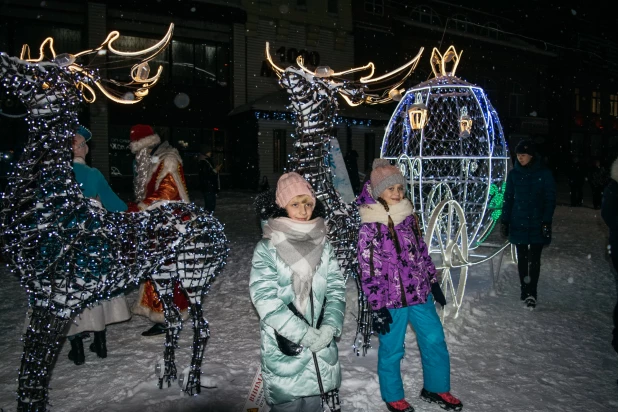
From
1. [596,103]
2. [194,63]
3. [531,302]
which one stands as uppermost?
[596,103]

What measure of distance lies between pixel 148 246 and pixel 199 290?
54 centimetres

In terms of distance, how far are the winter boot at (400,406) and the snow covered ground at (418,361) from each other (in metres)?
0.16

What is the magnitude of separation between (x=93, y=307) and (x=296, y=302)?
2.12m

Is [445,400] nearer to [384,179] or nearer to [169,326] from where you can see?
[384,179]

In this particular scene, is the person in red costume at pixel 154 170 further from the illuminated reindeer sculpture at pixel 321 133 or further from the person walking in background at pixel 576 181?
the person walking in background at pixel 576 181

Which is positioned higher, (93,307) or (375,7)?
(375,7)

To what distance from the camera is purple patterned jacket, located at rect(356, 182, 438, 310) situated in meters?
3.14

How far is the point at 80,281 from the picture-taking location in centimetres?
282

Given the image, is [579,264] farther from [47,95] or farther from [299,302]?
[47,95]

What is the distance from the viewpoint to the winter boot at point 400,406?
312cm

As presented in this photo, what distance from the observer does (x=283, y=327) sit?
2.39 meters

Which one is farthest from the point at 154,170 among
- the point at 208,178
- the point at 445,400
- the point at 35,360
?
the point at 208,178

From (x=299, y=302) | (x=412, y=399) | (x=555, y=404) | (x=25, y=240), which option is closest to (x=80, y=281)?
(x=25, y=240)

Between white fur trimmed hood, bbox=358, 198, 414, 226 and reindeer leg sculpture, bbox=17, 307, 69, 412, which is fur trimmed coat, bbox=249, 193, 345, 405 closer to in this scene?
white fur trimmed hood, bbox=358, 198, 414, 226
